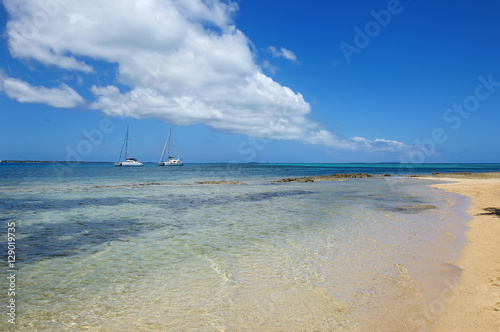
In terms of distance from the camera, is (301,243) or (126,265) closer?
(126,265)

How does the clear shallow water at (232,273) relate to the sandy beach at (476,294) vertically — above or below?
below

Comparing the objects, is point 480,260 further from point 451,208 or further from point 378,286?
point 451,208

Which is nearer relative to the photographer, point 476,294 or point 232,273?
point 476,294

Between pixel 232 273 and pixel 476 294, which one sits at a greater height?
pixel 476 294

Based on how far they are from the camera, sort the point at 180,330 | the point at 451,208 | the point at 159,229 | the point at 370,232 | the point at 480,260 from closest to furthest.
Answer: the point at 180,330
the point at 480,260
the point at 370,232
the point at 159,229
the point at 451,208

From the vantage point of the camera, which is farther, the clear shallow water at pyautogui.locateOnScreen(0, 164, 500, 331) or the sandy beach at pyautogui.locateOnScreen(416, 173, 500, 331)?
the clear shallow water at pyautogui.locateOnScreen(0, 164, 500, 331)

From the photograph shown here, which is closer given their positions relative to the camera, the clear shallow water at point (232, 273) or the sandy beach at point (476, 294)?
the sandy beach at point (476, 294)

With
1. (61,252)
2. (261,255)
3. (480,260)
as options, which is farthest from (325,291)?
(61,252)

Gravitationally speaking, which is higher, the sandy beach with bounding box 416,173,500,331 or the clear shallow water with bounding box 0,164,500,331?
the sandy beach with bounding box 416,173,500,331

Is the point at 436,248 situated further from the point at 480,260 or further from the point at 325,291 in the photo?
the point at 325,291

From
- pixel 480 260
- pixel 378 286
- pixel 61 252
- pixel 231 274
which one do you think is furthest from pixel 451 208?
pixel 61 252

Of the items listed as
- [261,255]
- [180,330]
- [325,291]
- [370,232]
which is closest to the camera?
[180,330]

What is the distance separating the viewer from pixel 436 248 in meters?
10.8

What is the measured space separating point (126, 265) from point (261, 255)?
4728 millimetres
